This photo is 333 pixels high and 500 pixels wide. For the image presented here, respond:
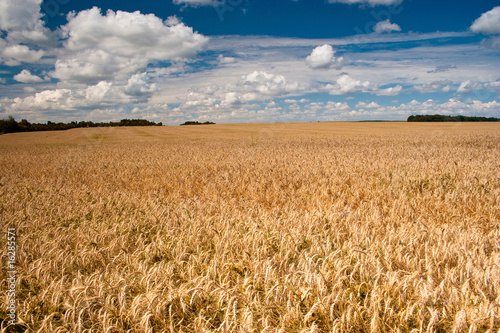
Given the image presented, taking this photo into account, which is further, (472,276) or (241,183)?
(241,183)

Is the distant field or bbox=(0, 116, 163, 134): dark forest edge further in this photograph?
bbox=(0, 116, 163, 134): dark forest edge

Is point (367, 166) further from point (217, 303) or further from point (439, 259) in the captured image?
point (217, 303)

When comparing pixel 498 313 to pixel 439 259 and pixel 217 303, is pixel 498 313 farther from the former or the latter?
pixel 217 303

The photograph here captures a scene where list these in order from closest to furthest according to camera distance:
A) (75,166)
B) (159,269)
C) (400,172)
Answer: (159,269) < (400,172) < (75,166)

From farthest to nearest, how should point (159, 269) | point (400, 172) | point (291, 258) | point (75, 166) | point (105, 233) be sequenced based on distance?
1. point (75, 166)
2. point (400, 172)
3. point (105, 233)
4. point (291, 258)
5. point (159, 269)

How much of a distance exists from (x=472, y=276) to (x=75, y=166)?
11.8m

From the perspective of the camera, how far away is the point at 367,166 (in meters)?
8.44

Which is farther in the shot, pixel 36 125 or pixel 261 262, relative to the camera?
pixel 36 125

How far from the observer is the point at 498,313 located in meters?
1.88

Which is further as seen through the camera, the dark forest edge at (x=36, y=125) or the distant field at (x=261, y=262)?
the dark forest edge at (x=36, y=125)

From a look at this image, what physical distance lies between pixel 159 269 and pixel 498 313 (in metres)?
2.60

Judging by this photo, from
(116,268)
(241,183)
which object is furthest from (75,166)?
(116,268)

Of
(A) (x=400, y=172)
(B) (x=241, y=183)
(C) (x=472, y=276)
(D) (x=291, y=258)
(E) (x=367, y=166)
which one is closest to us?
(C) (x=472, y=276)

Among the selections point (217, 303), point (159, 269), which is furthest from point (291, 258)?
point (159, 269)
